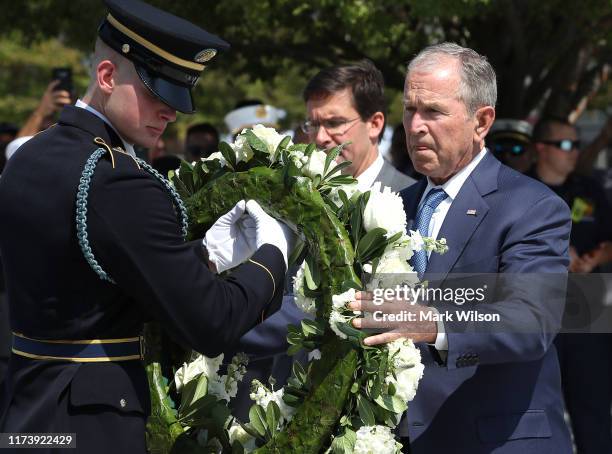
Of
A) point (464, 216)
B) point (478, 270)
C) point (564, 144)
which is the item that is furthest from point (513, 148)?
point (478, 270)

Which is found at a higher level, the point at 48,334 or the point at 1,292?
the point at 48,334

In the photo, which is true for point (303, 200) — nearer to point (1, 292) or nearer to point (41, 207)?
point (41, 207)

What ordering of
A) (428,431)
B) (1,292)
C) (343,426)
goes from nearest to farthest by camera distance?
(343,426)
(428,431)
(1,292)

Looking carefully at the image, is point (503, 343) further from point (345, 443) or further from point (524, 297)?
point (345, 443)

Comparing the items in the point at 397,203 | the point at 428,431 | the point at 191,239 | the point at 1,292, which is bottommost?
the point at 1,292

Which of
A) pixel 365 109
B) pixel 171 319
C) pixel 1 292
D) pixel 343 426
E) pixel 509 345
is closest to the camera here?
pixel 171 319

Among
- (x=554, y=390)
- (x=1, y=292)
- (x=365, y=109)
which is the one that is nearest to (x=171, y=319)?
(x=554, y=390)

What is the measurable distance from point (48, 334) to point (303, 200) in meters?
0.86

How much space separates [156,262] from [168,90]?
1.73ft

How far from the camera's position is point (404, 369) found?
115 inches

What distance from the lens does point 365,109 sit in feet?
17.6

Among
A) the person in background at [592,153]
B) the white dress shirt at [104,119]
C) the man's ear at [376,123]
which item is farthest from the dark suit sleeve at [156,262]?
the person in background at [592,153]

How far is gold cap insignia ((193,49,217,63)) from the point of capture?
9.61ft

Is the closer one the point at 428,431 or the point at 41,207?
the point at 41,207
